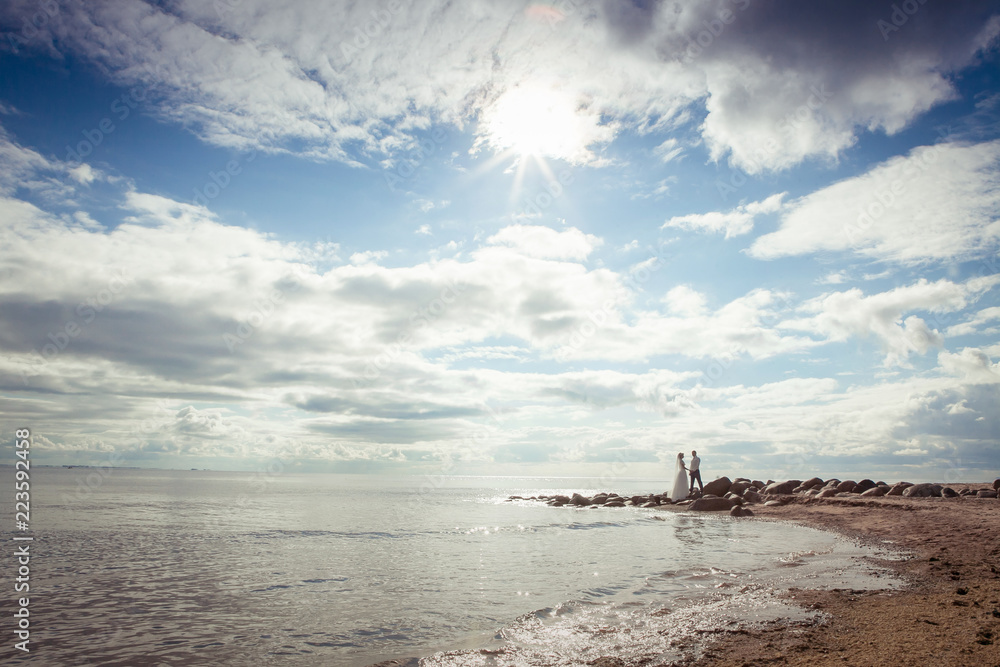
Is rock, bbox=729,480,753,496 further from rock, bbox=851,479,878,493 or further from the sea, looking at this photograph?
the sea

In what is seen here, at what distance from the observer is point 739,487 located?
45.5 m

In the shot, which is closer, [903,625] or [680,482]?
[903,625]

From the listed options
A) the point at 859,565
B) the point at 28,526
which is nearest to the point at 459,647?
the point at 859,565

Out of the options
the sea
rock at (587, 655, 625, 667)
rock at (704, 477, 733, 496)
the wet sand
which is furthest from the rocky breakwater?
rock at (587, 655, 625, 667)

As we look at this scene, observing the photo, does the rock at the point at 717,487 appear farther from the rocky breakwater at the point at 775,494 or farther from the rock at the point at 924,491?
the rock at the point at 924,491

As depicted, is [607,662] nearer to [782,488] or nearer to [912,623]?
[912,623]

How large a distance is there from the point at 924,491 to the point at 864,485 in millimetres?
6927

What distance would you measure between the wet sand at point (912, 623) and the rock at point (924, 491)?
1602cm

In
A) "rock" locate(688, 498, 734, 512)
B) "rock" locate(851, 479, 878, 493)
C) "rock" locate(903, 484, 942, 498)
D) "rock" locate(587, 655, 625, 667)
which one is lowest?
"rock" locate(688, 498, 734, 512)

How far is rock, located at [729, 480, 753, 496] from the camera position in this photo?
44.1 metres

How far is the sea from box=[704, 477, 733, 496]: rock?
18.2 m

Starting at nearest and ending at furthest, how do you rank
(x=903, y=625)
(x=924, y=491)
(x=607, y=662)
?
(x=607, y=662), (x=903, y=625), (x=924, y=491)

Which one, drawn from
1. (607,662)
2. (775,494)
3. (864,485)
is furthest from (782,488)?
(607,662)

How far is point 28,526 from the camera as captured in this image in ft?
80.2
